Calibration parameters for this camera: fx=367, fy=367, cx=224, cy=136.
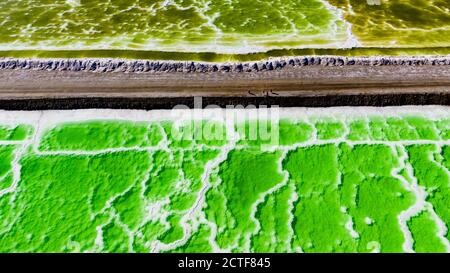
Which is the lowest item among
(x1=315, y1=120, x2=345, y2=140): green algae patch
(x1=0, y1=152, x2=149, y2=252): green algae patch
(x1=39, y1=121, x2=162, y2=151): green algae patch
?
(x1=0, y1=152, x2=149, y2=252): green algae patch

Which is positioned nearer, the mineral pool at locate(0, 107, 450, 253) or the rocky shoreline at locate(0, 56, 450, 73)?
the mineral pool at locate(0, 107, 450, 253)

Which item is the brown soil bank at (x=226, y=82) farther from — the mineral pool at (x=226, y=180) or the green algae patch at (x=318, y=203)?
the green algae patch at (x=318, y=203)

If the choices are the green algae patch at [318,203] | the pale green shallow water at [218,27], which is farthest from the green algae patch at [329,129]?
the pale green shallow water at [218,27]

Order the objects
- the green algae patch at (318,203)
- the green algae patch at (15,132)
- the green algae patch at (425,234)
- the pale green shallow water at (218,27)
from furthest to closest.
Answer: the pale green shallow water at (218,27)
the green algae patch at (15,132)
the green algae patch at (318,203)
the green algae patch at (425,234)

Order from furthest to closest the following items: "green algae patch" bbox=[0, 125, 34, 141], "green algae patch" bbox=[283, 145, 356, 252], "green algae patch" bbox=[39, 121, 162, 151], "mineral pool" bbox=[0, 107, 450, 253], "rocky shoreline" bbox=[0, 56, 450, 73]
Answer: "rocky shoreline" bbox=[0, 56, 450, 73]
"green algae patch" bbox=[0, 125, 34, 141]
"green algae patch" bbox=[39, 121, 162, 151]
"mineral pool" bbox=[0, 107, 450, 253]
"green algae patch" bbox=[283, 145, 356, 252]

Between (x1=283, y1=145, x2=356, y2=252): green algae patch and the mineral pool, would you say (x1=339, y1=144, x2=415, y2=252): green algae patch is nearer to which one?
the mineral pool

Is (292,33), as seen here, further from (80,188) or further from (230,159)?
(80,188)

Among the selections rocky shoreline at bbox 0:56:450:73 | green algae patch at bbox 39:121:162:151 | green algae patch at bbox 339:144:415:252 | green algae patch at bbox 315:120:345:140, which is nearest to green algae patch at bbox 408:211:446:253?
green algae patch at bbox 339:144:415:252
